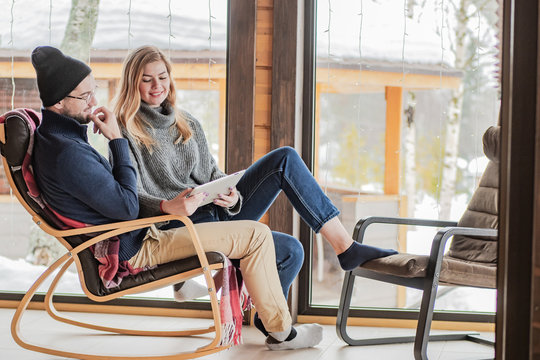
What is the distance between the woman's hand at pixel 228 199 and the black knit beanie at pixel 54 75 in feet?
2.31

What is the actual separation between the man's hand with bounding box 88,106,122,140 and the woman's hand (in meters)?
0.47

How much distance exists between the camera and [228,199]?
2.79 m

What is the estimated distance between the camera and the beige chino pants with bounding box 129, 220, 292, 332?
2.58m

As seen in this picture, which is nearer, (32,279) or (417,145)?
(417,145)

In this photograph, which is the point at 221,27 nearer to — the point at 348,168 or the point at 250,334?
the point at 348,168

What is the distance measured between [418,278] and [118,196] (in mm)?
1155

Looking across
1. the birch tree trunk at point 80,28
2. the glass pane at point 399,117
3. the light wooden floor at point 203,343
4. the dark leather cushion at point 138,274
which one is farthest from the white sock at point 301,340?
the birch tree trunk at point 80,28

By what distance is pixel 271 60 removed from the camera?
3357mm

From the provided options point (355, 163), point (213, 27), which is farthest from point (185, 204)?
point (213, 27)

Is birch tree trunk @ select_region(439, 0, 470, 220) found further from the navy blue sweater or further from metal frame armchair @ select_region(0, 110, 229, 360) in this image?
the navy blue sweater

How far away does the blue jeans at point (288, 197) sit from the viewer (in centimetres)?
275

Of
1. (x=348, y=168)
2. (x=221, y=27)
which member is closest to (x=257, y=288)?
(x=348, y=168)

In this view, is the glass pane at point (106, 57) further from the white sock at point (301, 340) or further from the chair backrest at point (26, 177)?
the chair backrest at point (26, 177)

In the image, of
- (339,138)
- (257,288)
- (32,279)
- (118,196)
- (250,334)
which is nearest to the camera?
(118,196)
